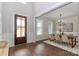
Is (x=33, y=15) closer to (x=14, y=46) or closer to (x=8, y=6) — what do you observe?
(x=8, y=6)

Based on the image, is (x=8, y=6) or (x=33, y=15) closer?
(x=8, y=6)

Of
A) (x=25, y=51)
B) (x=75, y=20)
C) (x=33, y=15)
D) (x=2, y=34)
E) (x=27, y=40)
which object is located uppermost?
(x=33, y=15)

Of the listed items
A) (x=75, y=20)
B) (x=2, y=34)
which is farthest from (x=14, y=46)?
(x=75, y=20)

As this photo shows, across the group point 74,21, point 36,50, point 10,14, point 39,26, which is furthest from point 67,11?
point 10,14

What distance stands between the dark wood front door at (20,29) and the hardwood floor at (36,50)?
14 centimetres

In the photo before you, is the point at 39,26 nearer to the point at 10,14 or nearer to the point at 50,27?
the point at 50,27

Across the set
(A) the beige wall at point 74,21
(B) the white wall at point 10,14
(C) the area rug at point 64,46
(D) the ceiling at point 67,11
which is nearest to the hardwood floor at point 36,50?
(C) the area rug at point 64,46

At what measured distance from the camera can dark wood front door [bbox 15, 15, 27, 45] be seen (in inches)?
81.7

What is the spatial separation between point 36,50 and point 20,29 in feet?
2.07

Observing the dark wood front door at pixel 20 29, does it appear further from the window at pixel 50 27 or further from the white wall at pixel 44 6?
the window at pixel 50 27

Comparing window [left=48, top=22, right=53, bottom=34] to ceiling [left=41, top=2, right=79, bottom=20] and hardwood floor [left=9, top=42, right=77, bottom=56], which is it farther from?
hardwood floor [left=9, top=42, right=77, bottom=56]

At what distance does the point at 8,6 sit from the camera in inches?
78.4

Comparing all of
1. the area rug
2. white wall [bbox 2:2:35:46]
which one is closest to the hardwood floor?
the area rug

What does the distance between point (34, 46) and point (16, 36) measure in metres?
0.50
